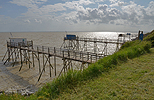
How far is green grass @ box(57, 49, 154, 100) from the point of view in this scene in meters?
4.98

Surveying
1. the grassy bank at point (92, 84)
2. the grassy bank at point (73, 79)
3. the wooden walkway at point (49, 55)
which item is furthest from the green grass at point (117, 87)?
the wooden walkway at point (49, 55)

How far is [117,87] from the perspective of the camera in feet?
18.7

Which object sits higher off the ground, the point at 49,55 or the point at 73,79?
the point at 73,79

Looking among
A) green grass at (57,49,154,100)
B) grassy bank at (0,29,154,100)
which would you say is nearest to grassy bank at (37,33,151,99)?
grassy bank at (0,29,154,100)

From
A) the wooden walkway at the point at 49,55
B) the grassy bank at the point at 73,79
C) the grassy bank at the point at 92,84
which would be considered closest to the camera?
the grassy bank at the point at 92,84

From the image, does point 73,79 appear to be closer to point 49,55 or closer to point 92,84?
point 92,84

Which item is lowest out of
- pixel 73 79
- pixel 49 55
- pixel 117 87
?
pixel 49 55

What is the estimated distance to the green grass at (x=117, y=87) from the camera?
498cm

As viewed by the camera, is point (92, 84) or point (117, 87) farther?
point (92, 84)

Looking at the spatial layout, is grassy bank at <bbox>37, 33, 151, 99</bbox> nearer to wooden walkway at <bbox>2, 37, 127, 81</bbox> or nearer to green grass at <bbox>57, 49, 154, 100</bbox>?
green grass at <bbox>57, 49, 154, 100</bbox>

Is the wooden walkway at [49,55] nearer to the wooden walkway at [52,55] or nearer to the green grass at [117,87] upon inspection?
the wooden walkway at [52,55]

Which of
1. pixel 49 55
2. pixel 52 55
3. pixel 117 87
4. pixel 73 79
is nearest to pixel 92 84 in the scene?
pixel 73 79

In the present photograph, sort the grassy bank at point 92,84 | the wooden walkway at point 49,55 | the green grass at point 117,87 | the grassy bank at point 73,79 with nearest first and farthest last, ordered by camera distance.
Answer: the green grass at point 117,87, the grassy bank at point 92,84, the grassy bank at point 73,79, the wooden walkway at point 49,55

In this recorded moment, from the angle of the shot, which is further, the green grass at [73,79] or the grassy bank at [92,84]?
the green grass at [73,79]
